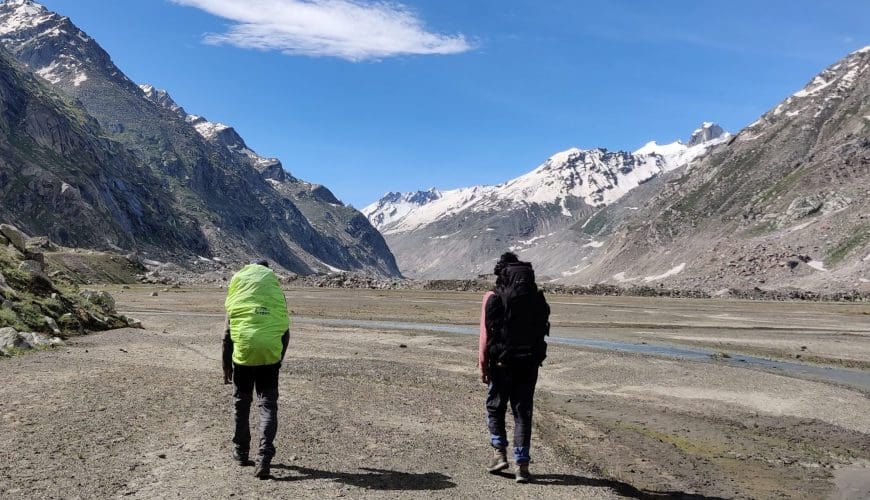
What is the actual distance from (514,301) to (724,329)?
138 feet

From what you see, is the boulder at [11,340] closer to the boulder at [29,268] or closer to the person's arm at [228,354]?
the boulder at [29,268]

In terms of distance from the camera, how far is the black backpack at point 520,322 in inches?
368

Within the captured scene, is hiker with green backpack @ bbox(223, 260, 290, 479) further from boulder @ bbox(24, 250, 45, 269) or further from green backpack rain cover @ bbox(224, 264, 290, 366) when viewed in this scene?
boulder @ bbox(24, 250, 45, 269)

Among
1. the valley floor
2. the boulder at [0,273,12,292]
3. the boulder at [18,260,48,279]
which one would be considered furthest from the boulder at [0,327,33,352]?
the boulder at [18,260,48,279]

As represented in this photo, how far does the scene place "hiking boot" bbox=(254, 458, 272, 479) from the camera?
8788 millimetres

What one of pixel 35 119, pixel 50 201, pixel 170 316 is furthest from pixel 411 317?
pixel 35 119

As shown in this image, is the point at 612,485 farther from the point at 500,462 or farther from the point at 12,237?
the point at 12,237

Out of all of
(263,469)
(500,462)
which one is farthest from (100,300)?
(500,462)

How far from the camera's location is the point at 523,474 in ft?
30.8

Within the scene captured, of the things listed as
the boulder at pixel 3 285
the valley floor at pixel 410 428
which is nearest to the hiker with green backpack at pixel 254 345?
the valley floor at pixel 410 428

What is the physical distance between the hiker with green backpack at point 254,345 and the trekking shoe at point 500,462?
3.24 meters

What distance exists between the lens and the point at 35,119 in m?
170

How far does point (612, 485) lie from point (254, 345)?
5598mm

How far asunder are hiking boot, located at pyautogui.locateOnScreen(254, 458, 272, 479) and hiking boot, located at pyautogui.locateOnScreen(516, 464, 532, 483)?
3.53 metres
